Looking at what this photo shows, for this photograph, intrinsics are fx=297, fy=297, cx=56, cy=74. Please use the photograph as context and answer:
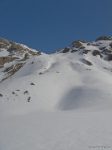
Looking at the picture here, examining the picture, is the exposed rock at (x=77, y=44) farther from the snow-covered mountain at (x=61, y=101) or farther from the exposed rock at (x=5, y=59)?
the exposed rock at (x=5, y=59)

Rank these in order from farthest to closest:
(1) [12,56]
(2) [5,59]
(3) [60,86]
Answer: (1) [12,56] < (2) [5,59] < (3) [60,86]

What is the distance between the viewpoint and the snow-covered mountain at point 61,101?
19.7 m

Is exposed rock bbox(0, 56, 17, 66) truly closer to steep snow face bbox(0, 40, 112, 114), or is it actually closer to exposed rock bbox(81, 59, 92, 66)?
steep snow face bbox(0, 40, 112, 114)

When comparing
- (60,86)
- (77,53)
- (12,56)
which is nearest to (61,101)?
(60,86)

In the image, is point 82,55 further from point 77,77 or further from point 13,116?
point 13,116

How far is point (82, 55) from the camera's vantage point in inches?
2726

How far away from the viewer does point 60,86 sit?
47281 mm

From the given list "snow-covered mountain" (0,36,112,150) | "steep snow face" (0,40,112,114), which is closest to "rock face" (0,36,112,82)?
"snow-covered mountain" (0,36,112,150)

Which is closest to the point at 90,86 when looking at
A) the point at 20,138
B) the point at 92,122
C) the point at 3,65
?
the point at 92,122

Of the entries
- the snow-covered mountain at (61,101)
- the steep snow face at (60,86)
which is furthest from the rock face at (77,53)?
the steep snow face at (60,86)

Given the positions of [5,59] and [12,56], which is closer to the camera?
[5,59]

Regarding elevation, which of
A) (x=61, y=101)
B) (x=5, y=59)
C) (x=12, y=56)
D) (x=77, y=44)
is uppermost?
(x=77, y=44)

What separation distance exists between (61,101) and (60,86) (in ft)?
20.0

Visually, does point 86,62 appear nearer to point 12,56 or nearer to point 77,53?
point 77,53
